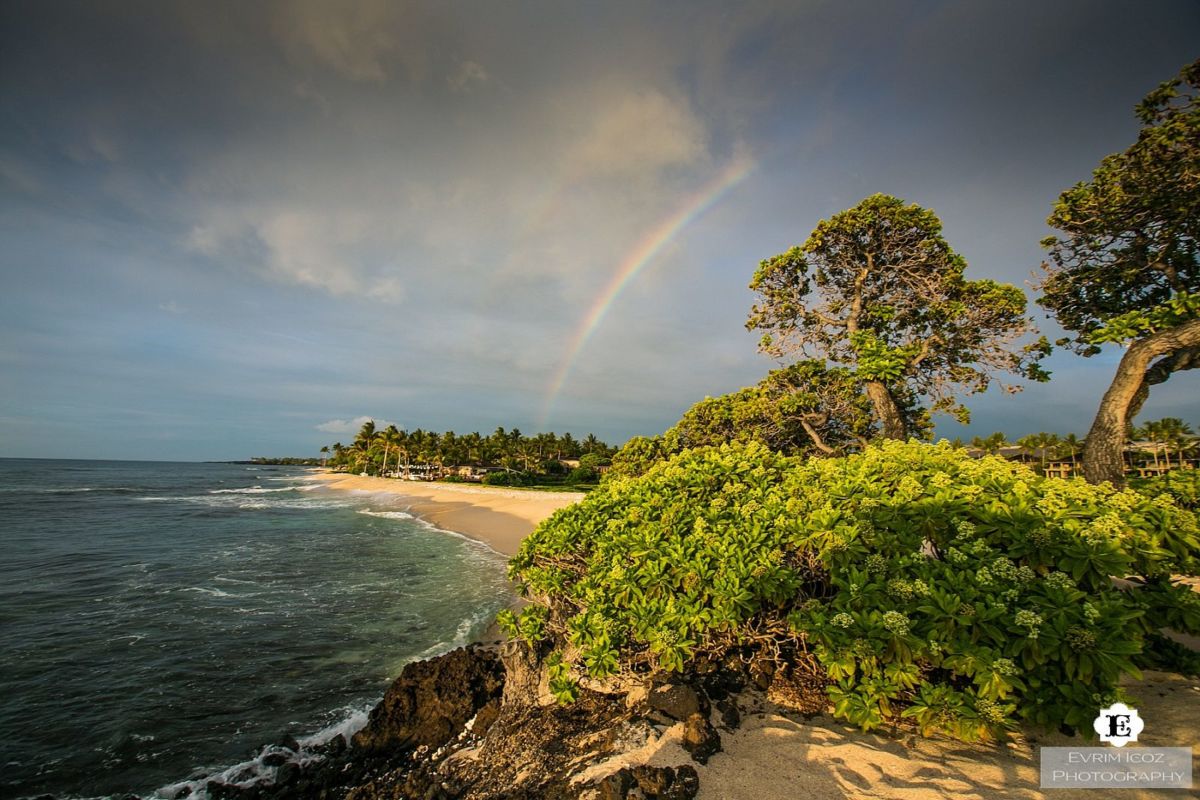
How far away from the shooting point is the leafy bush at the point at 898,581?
3398mm

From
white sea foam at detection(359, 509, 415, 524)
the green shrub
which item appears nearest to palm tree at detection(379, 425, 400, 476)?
the green shrub

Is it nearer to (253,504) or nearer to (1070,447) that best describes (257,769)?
(253,504)

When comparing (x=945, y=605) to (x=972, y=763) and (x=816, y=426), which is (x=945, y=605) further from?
(x=816, y=426)

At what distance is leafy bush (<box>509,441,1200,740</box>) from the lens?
3.40 m

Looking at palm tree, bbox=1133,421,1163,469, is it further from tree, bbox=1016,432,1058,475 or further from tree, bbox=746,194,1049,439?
tree, bbox=746,194,1049,439

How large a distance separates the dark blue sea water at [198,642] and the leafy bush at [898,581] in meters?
5.23

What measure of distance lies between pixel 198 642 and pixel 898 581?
13518 millimetres

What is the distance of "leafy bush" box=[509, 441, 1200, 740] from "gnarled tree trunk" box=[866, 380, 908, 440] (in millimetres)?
3820

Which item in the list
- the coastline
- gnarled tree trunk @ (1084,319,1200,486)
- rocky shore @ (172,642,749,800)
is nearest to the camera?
rocky shore @ (172,642,749,800)

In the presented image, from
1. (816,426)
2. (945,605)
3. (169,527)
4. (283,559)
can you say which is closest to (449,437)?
(169,527)

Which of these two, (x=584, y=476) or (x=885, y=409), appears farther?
(x=584, y=476)

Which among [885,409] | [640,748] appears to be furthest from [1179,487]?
[640,748]

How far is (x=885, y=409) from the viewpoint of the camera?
353 inches

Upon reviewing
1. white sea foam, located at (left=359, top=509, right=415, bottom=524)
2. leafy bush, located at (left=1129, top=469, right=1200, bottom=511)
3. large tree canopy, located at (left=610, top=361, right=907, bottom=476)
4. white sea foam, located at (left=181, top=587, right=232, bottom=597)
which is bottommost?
white sea foam, located at (left=359, top=509, right=415, bottom=524)
